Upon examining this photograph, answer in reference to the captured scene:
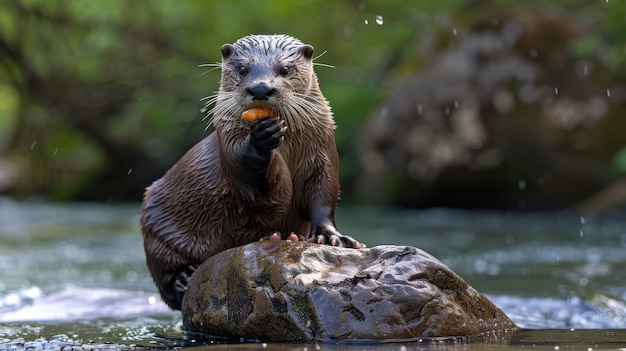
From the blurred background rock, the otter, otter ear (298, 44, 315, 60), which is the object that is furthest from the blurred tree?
otter ear (298, 44, 315, 60)

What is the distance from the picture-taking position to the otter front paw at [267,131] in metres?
3.93

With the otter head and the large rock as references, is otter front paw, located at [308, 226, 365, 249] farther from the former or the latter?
the otter head

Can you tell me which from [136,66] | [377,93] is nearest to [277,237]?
[377,93]

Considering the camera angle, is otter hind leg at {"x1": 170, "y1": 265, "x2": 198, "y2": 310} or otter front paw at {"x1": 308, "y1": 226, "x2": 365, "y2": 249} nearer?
otter front paw at {"x1": 308, "y1": 226, "x2": 365, "y2": 249}

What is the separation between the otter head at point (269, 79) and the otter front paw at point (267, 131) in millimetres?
105

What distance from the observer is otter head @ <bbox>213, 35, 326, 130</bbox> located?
4047 mm

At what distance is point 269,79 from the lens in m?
4.06

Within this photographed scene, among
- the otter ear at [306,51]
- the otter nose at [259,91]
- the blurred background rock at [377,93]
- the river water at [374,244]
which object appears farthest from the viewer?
the blurred background rock at [377,93]

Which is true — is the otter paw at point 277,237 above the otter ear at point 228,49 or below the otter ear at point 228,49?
below

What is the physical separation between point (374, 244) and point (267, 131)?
5531mm

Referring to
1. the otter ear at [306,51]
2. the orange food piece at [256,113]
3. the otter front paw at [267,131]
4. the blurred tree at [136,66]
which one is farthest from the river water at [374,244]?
the blurred tree at [136,66]

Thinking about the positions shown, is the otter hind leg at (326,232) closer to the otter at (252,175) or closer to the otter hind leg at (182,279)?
the otter at (252,175)

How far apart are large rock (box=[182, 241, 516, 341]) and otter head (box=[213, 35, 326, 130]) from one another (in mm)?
623

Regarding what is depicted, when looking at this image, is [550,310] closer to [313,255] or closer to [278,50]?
[313,255]
